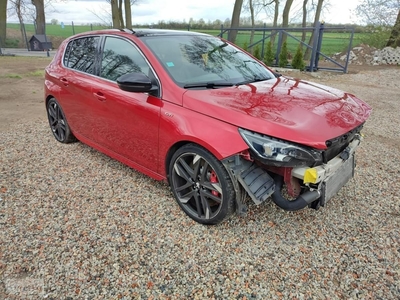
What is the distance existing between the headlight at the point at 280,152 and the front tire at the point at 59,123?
125 inches

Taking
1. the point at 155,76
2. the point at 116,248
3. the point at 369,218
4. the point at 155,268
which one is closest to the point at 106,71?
the point at 155,76

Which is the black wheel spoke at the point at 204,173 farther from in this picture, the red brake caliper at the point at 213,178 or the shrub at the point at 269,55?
the shrub at the point at 269,55

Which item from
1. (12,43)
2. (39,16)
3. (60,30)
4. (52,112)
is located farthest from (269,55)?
(60,30)

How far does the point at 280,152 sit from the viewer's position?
223 cm

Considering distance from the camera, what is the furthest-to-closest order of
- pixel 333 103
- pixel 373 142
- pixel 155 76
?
pixel 373 142
pixel 155 76
pixel 333 103

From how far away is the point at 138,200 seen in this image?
10.4ft

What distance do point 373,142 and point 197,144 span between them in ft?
12.5

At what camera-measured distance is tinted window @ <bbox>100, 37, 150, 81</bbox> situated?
121 inches

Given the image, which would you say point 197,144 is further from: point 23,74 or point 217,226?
point 23,74

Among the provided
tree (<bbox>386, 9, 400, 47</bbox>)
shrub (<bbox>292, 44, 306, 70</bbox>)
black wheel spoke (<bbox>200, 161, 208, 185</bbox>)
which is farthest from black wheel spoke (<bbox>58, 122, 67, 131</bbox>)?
tree (<bbox>386, 9, 400, 47</bbox>)

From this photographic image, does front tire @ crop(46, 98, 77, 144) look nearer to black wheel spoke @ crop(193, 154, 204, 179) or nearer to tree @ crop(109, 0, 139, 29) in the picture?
black wheel spoke @ crop(193, 154, 204, 179)

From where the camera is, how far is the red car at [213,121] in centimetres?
230

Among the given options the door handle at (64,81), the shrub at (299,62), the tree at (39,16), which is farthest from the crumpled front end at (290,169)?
the tree at (39,16)

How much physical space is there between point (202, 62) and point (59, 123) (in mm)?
2652
